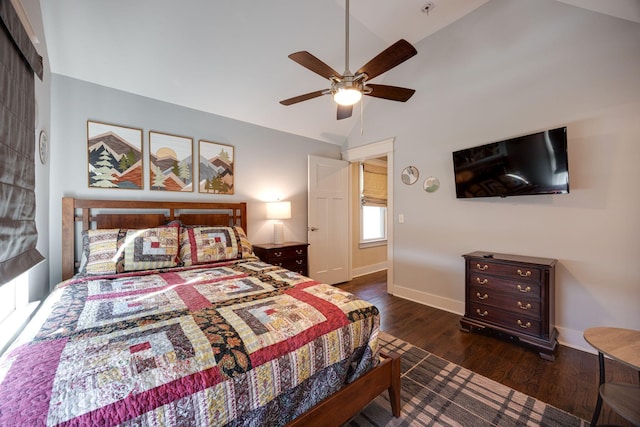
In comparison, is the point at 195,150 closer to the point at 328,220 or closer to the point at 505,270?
the point at 328,220

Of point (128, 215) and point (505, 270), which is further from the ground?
point (128, 215)

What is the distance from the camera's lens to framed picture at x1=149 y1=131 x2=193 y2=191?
9.41 ft

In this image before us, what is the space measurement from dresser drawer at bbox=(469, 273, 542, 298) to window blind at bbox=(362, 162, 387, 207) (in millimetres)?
2643

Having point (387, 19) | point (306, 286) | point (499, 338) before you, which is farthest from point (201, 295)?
point (387, 19)

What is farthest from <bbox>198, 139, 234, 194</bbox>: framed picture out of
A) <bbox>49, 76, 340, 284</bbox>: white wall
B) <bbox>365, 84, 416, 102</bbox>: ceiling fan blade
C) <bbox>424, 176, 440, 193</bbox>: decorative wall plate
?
<bbox>424, 176, 440, 193</bbox>: decorative wall plate

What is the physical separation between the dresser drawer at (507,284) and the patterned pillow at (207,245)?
2392 mm

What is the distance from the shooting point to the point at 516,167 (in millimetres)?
2498

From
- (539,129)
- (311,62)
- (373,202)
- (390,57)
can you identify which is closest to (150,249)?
(311,62)

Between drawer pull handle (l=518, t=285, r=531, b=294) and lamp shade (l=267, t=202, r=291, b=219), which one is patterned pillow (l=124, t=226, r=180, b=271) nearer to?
lamp shade (l=267, t=202, r=291, b=219)

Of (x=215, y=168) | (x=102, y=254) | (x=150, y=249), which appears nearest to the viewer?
(x=102, y=254)

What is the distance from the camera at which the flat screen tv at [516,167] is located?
7.44 feet

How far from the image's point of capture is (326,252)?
4184mm

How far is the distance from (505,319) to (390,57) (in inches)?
96.9

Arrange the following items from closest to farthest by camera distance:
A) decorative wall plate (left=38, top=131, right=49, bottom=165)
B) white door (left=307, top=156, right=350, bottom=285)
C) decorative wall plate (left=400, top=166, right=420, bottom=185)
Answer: decorative wall plate (left=38, top=131, right=49, bottom=165)
decorative wall plate (left=400, top=166, right=420, bottom=185)
white door (left=307, top=156, right=350, bottom=285)
